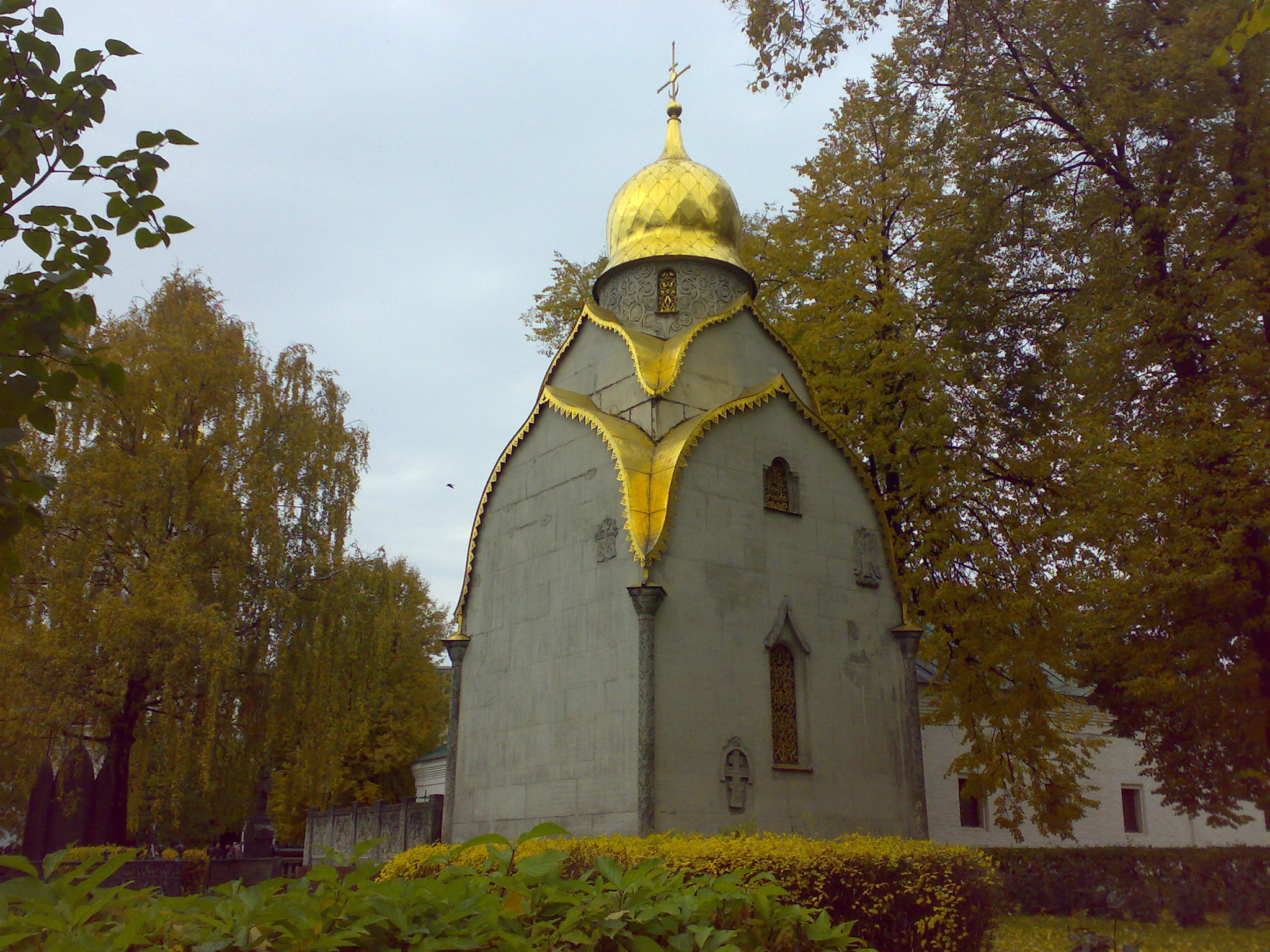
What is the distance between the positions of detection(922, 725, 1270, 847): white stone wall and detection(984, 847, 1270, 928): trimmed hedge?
201 inches

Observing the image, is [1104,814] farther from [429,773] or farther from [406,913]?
[406,913]

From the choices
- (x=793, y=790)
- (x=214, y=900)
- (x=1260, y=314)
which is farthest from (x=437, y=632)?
(x=214, y=900)

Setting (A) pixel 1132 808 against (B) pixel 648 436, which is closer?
(B) pixel 648 436

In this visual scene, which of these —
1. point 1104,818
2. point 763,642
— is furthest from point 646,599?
point 1104,818

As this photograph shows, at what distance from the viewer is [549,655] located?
1309 centimetres

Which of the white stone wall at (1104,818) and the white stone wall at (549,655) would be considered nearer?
the white stone wall at (549,655)

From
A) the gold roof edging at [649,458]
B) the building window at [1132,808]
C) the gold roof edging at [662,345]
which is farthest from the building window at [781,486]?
the building window at [1132,808]

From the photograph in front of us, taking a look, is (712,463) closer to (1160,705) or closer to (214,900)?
(1160,705)

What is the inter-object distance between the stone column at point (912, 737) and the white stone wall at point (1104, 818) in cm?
945

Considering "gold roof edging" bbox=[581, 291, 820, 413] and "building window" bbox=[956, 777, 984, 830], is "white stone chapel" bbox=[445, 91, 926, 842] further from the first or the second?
"building window" bbox=[956, 777, 984, 830]

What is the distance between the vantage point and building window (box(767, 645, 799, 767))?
1254 cm

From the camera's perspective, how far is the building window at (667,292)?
1538 centimetres

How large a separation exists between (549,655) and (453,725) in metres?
2.30

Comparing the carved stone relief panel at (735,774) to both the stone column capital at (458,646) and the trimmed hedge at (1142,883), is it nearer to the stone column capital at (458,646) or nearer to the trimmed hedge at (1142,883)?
the stone column capital at (458,646)
